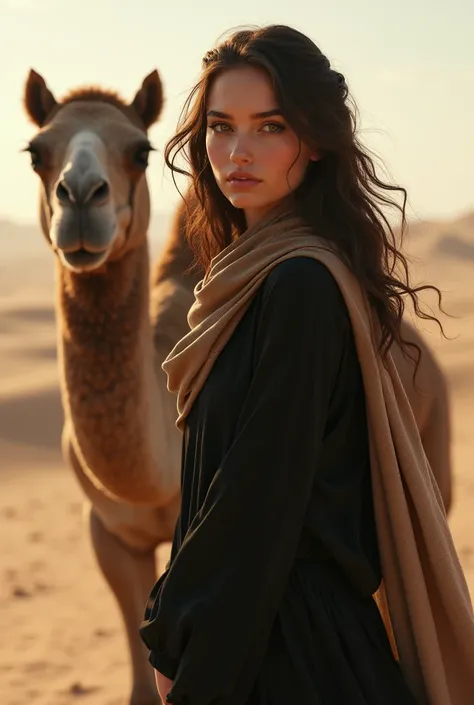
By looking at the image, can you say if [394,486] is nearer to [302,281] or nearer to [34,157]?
[302,281]

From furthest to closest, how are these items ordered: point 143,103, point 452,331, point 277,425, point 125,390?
point 452,331, point 143,103, point 125,390, point 277,425

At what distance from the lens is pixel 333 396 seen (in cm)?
182

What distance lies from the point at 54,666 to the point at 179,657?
4818 millimetres

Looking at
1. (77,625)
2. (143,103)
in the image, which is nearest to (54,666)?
(77,625)

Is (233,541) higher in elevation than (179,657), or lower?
higher

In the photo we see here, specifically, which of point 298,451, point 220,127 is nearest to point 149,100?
point 220,127

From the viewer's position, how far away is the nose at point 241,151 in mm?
1925

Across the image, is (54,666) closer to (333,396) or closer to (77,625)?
(77,625)

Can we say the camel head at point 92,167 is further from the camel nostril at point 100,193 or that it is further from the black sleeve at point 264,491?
the black sleeve at point 264,491

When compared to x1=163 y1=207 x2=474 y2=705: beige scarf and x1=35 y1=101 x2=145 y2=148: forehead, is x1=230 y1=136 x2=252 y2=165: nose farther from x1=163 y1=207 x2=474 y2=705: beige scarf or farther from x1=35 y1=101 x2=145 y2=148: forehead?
x1=35 y1=101 x2=145 y2=148: forehead

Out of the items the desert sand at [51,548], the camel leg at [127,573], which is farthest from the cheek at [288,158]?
the camel leg at [127,573]

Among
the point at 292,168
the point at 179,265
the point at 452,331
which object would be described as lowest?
the point at 452,331

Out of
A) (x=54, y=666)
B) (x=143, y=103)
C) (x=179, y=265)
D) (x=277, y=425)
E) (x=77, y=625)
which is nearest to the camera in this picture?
(x=277, y=425)

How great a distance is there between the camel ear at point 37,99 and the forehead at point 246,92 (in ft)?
9.96
